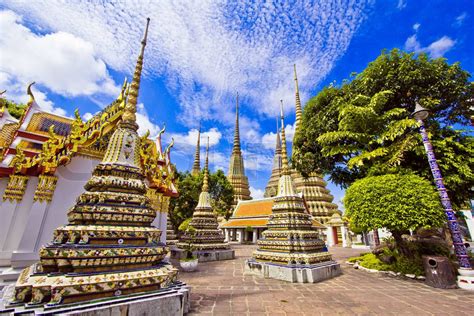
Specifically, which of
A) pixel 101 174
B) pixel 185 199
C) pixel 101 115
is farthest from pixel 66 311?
pixel 185 199

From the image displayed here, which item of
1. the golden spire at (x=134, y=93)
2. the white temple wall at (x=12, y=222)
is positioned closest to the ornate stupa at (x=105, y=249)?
the golden spire at (x=134, y=93)

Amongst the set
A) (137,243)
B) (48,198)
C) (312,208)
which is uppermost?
(312,208)

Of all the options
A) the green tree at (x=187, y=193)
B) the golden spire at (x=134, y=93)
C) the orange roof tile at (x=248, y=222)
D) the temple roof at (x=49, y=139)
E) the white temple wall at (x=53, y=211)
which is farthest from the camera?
the orange roof tile at (x=248, y=222)

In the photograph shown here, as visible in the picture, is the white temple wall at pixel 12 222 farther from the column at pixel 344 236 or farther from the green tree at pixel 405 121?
the column at pixel 344 236

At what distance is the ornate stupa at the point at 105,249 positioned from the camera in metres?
3.09

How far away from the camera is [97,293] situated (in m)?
3.24

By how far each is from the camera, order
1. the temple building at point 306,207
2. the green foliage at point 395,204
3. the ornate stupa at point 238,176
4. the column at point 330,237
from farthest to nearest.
Answer: the ornate stupa at point 238,176 < the temple building at point 306,207 < the column at point 330,237 < the green foliage at point 395,204

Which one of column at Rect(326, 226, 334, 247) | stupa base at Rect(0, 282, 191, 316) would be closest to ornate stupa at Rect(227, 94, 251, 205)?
column at Rect(326, 226, 334, 247)

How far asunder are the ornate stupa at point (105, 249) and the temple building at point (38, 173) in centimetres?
284

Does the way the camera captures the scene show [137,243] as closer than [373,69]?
Yes

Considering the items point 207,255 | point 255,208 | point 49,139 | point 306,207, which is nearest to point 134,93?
point 49,139

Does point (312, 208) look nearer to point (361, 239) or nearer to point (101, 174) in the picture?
point (361, 239)

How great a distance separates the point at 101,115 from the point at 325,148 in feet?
34.1

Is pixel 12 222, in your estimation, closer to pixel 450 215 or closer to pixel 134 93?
pixel 134 93
